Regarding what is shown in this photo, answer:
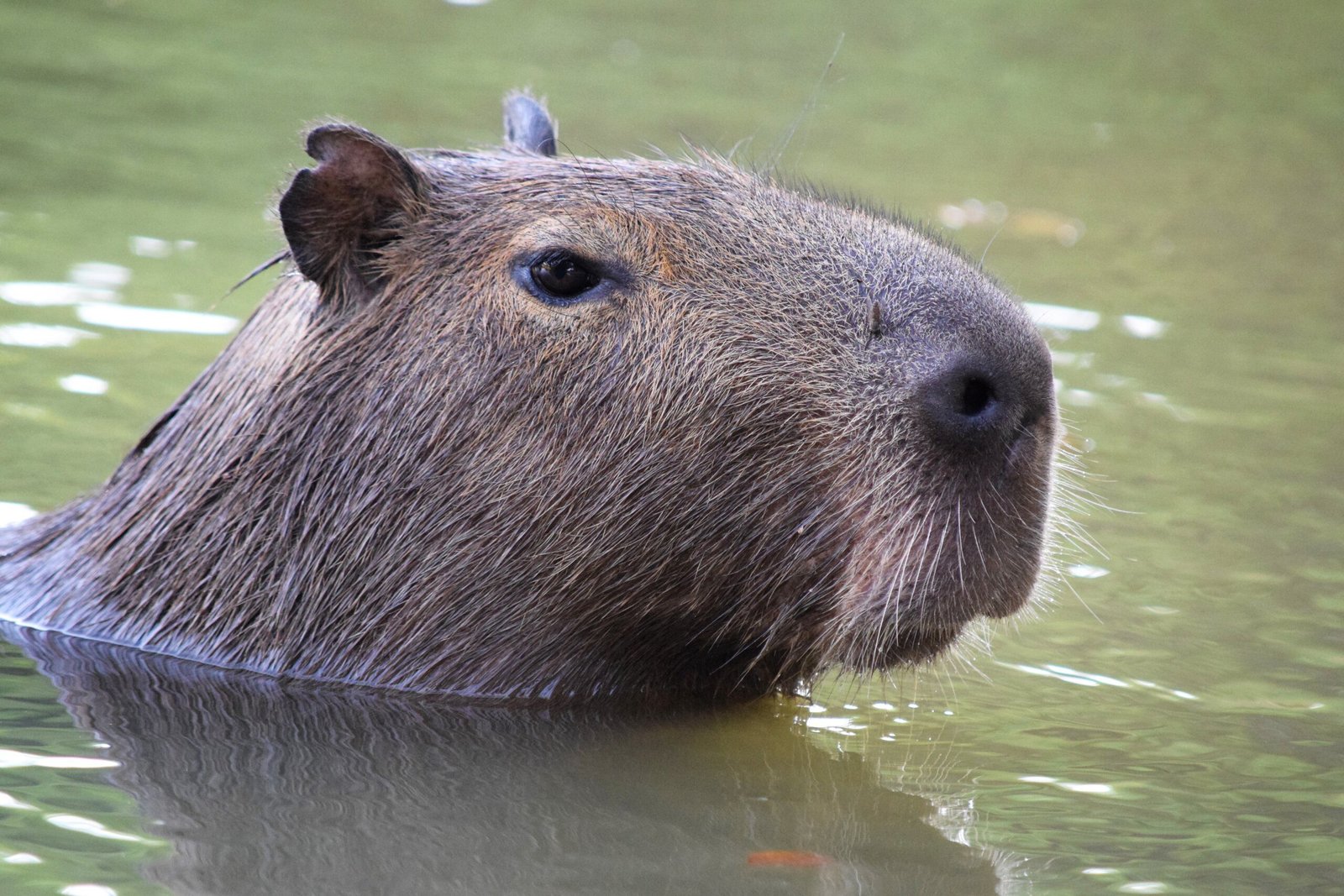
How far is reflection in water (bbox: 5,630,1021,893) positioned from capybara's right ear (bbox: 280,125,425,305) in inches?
37.4

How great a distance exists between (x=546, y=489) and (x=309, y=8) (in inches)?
402

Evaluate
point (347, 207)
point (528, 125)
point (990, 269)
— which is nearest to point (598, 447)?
point (347, 207)

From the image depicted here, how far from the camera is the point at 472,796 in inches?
154

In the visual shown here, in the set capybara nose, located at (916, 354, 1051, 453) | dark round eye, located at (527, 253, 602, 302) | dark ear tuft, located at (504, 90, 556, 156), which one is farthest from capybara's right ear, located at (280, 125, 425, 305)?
capybara nose, located at (916, 354, 1051, 453)

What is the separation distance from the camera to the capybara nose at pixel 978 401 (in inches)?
153

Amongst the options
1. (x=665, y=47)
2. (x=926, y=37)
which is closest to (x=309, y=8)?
(x=665, y=47)

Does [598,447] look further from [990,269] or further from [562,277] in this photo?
[990,269]

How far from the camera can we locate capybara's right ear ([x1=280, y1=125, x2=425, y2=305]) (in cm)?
423

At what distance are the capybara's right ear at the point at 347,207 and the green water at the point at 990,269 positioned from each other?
94 centimetres

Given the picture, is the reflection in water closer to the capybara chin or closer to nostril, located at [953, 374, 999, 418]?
the capybara chin

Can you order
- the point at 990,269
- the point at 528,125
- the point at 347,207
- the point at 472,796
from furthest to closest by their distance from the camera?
the point at 990,269 → the point at 528,125 → the point at 347,207 → the point at 472,796

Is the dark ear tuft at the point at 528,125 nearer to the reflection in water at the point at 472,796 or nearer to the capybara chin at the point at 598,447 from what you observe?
the capybara chin at the point at 598,447

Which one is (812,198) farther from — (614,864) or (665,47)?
(665,47)

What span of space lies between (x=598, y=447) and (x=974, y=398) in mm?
817
